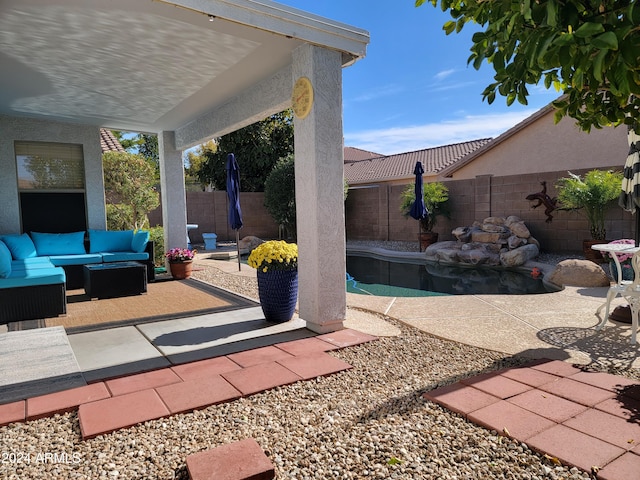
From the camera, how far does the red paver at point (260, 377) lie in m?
2.92

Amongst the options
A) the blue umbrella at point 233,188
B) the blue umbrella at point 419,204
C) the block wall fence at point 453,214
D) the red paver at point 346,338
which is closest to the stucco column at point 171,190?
the blue umbrella at point 233,188

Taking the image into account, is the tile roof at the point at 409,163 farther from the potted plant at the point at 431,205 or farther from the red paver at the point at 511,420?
the red paver at the point at 511,420

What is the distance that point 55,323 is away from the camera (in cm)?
471

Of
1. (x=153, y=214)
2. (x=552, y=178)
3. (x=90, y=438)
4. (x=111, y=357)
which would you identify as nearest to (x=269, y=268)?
(x=111, y=357)

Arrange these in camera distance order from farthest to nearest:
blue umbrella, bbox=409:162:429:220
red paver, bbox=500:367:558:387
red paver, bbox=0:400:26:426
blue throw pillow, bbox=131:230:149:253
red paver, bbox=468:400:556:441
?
blue umbrella, bbox=409:162:429:220, blue throw pillow, bbox=131:230:149:253, red paver, bbox=500:367:558:387, red paver, bbox=0:400:26:426, red paver, bbox=468:400:556:441

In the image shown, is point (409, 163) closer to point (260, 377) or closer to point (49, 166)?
point (49, 166)

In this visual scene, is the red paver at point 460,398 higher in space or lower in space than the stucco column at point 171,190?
lower

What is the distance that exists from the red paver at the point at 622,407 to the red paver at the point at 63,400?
3.20m

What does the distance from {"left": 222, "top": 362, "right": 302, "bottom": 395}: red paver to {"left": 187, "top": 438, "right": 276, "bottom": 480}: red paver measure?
76 centimetres

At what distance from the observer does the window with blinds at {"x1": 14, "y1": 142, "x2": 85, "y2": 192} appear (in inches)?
291

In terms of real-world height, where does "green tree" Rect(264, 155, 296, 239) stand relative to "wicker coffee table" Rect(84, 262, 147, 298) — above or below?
above

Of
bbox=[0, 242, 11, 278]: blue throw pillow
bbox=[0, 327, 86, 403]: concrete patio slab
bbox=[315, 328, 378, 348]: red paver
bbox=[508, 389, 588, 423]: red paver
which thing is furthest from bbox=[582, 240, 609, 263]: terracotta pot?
bbox=[0, 242, 11, 278]: blue throw pillow

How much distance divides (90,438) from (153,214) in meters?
13.0

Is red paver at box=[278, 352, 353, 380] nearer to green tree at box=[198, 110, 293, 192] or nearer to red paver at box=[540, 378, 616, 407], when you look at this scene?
red paver at box=[540, 378, 616, 407]
